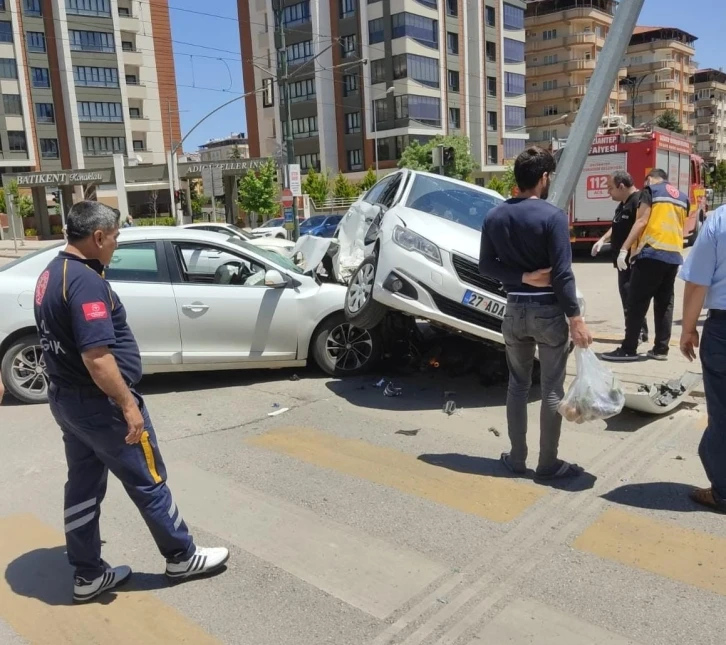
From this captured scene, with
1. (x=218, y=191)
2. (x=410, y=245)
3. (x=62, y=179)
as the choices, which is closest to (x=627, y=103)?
(x=62, y=179)

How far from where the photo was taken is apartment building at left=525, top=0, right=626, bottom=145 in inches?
2972

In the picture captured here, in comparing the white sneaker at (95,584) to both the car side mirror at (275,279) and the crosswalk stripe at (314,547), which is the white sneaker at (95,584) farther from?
the car side mirror at (275,279)

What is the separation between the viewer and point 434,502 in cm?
432

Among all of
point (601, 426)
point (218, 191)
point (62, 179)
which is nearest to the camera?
point (601, 426)

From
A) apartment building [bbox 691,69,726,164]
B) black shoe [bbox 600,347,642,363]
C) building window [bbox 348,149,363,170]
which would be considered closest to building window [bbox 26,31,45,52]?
building window [bbox 348,149,363,170]

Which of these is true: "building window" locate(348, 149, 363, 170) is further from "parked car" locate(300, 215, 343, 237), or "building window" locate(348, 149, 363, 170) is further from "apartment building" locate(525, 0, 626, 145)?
"parked car" locate(300, 215, 343, 237)

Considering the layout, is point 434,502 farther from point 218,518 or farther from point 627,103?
point 627,103

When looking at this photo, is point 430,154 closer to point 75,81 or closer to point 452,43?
point 452,43

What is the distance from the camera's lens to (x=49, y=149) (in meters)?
59.3

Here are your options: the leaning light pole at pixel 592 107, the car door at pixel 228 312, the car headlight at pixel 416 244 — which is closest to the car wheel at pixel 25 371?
the car door at pixel 228 312

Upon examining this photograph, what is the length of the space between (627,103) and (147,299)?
96.9 m

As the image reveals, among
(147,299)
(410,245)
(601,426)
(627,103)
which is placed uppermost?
(627,103)

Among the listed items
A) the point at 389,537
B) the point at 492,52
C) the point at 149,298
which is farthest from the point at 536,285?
the point at 492,52

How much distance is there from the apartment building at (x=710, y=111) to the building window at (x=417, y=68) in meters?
61.0
